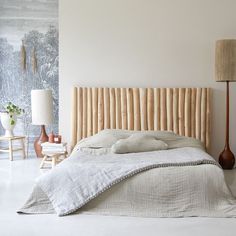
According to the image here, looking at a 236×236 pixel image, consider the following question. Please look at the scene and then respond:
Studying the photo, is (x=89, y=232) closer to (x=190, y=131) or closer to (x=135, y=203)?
(x=135, y=203)

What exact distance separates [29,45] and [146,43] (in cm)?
160

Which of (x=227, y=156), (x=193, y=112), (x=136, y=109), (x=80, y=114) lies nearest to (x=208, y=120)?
(x=193, y=112)

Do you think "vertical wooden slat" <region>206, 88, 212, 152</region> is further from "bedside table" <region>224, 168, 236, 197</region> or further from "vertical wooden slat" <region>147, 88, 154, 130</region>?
"vertical wooden slat" <region>147, 88, 154, 130</region>

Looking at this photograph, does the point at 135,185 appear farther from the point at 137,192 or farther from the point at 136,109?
the point at 136,109

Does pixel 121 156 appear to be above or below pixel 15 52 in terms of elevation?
below

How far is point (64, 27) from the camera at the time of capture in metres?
4.98

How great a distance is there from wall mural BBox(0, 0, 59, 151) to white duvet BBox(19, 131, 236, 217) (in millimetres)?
2351

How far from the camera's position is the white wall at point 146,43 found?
4.88m

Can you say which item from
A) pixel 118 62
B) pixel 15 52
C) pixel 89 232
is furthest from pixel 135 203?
pixel 15 52

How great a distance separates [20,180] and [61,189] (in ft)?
4.03

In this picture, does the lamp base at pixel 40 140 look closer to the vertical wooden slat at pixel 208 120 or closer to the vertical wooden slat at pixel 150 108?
the vertical wooden slat at pixel 150 108

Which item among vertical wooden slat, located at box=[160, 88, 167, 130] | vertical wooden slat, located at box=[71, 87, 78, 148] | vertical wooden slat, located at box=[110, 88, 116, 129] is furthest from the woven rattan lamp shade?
vertical wooden slat, located at box=[71, 87, 78, 148]

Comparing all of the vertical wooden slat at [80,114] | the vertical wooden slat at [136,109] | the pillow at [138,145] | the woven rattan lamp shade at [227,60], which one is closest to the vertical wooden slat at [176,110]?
the vertical wooden slat at [136,109]

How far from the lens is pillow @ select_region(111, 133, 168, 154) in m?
3.81
